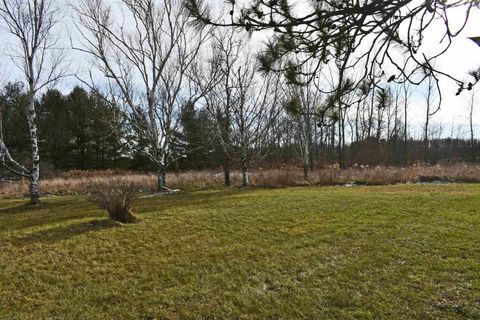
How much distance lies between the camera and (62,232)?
19.8ft

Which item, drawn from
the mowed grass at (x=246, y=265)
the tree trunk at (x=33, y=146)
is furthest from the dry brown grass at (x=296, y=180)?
the mowed grass at (x=246, y=265)

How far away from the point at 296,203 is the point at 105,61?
7.68m

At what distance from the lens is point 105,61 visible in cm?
1139

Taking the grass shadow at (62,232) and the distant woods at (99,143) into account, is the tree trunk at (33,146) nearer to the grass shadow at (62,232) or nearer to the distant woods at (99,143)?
the grass shadow at (62,232)

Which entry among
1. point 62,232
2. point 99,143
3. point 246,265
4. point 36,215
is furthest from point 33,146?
point 99,143

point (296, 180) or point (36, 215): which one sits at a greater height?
point (296, 180)

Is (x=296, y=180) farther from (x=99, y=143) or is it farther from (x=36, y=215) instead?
(x=99, y=143)

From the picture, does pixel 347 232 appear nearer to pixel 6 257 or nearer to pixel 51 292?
pixel 51 292

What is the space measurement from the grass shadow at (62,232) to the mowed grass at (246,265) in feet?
0.06

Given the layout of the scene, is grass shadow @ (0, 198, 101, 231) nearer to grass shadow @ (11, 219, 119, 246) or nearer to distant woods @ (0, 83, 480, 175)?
grass shadow @ (11, 219, 119, 246)

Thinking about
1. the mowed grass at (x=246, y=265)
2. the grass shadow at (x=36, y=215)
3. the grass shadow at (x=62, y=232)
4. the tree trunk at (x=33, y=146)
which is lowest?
the mowed grass at (x=246, y=265)

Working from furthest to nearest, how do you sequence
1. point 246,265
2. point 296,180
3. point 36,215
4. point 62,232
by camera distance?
1. point 296,180
2. point 36,215
3. point 62,232
4. point 246,265

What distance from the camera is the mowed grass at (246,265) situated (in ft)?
11.1

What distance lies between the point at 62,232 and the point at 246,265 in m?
3.50
